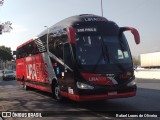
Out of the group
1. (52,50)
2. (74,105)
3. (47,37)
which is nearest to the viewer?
(74,105)

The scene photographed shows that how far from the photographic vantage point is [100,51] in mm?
11469

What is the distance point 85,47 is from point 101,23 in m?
1.31

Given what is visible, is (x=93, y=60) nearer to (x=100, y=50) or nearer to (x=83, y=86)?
(x=100, y=50)

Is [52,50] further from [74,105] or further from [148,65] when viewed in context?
[148,65]

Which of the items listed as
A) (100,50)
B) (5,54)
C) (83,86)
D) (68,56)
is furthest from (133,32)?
(5,54)

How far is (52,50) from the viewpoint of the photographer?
47.1ft

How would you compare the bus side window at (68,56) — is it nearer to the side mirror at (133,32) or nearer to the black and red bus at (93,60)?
the black and red bus at (93,60)

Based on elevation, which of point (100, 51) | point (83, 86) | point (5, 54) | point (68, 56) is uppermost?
point (5, 54)

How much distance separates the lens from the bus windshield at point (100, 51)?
37.1ft

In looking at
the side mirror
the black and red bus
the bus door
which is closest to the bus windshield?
the black and red bus

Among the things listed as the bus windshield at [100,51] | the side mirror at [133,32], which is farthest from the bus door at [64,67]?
the side mirror at [133,32]

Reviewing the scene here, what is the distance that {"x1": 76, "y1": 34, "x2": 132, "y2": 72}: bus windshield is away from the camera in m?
11.3

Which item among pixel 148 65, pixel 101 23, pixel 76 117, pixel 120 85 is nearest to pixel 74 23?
pixel 101 23

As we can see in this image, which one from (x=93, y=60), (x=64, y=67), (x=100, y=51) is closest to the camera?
(x=93, y=60)
